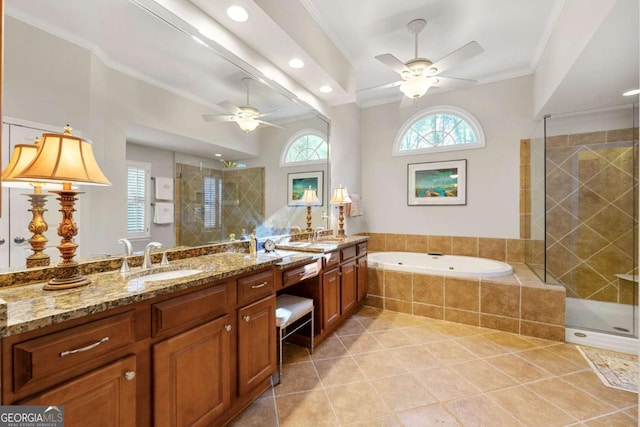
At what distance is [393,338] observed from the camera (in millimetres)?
2701

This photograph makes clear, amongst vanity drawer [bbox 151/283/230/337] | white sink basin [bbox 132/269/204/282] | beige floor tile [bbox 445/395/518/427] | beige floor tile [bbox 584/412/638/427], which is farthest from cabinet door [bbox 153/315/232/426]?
beige floor tile [bbox 584/412/638/427]

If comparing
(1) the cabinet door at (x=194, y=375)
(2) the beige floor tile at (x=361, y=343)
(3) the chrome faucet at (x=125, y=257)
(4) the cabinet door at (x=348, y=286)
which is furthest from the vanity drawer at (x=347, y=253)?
(3) the chrome faucet at (x=125, y=257)

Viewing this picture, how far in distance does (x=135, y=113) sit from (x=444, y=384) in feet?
9.07

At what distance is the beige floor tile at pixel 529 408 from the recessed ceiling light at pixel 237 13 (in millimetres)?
3173

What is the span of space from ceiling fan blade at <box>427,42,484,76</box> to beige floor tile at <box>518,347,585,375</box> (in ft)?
8.30

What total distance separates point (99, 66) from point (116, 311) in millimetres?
1349

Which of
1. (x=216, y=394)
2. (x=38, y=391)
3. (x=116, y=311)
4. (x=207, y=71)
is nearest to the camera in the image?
(x=38, y=391)

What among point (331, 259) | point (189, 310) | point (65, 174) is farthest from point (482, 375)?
point (65, 174)

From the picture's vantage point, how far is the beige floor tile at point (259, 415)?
1.63 meters

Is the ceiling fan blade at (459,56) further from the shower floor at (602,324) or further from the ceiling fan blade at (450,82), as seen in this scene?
the shower floor at (602,324)

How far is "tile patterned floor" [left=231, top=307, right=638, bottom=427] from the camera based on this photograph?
1.68 metres

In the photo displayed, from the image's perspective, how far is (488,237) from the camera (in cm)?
379

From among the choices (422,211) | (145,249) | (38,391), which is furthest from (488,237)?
(38,391)

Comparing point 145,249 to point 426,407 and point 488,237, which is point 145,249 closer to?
point 426,407
